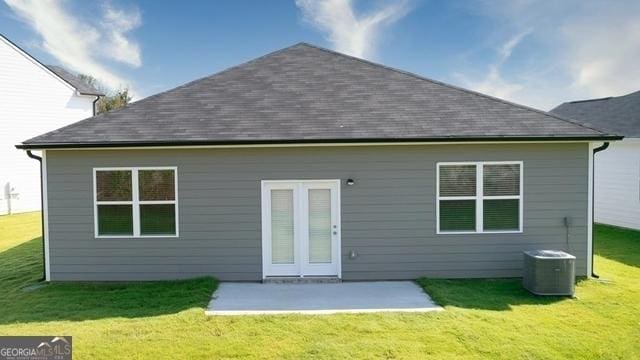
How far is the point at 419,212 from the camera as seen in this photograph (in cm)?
882

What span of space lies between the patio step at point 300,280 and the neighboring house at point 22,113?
673 inches

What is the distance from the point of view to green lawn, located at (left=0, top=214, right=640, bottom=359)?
18.1 feet

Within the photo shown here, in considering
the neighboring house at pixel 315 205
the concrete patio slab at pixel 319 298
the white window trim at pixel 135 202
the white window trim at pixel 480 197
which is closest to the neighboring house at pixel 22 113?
the neighboring house at pixel 315 205

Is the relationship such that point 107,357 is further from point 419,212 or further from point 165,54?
point 165,54

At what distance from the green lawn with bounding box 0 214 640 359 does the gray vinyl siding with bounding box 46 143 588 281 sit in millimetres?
511

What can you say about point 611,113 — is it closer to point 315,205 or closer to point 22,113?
point 315,205

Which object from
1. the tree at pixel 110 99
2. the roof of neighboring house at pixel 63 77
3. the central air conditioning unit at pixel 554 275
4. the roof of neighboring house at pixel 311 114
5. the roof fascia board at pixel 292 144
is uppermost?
the tree at pixel 110 99

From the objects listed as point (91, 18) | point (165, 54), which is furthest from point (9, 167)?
point (165, 54)

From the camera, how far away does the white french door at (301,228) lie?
8.87 meters

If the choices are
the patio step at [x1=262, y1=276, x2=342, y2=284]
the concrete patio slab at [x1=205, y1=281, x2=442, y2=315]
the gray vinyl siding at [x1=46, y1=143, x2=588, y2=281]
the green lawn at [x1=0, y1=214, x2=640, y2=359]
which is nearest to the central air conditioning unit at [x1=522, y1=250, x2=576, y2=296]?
the green lawn at [x1=0, y1=214, x2=640, y2=359]

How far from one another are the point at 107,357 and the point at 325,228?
4.74 m

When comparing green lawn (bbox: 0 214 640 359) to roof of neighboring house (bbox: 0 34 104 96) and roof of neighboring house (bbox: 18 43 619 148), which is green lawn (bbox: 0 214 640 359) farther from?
roof of neighboring house (bbox: 0 34 104 96)

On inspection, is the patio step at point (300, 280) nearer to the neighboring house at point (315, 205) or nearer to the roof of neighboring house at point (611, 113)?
the neighboring house at point (315, 205)

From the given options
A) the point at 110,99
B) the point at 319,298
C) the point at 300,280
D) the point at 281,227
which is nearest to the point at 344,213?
the point at 281,227
